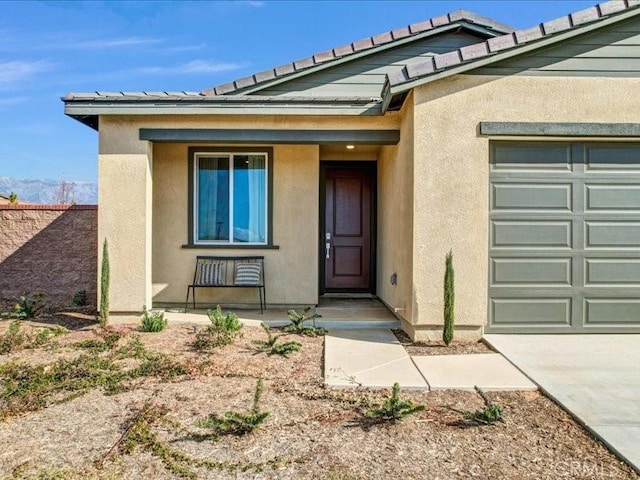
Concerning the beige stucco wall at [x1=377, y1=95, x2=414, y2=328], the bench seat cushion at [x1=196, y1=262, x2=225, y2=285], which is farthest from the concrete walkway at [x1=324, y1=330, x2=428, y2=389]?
the bench seat cushion at [x1=196, y1=262, x2=225, y2=285]

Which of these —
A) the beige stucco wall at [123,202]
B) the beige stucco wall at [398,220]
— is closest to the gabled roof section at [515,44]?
the beige stucco wall at [398,220]

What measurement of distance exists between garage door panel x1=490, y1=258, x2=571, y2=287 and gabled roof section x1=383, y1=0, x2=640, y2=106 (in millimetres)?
2678

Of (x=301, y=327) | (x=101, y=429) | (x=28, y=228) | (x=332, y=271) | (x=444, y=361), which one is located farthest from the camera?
(x=332, y=271)

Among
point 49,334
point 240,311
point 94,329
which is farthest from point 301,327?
point 49,334

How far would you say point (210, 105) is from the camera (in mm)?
6977

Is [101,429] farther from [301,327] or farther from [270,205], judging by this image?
[270,205]

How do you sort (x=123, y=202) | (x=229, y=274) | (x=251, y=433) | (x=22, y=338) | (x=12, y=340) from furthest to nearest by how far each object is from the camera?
(x=229, y=274)
(x=123, y=202)
(x=22, y=338)
(x=12, y=340)
(x=251, y=433)

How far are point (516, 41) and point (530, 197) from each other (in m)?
2.09

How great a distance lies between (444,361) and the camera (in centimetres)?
554

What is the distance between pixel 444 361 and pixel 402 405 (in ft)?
5.99

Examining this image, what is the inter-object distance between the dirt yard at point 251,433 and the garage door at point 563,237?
2.32 meters

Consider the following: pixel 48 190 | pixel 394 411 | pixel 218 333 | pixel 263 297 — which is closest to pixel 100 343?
pixel 218 333

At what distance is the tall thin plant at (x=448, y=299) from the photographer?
6020 millimetres

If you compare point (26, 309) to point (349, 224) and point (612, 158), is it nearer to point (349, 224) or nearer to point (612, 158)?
point (349, 224)
